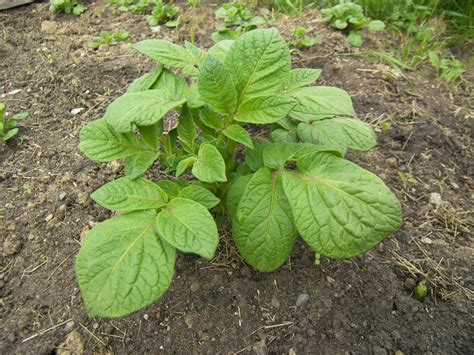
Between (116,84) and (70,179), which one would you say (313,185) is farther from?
(116,84)

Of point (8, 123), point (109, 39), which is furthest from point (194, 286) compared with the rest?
point (109, 39)

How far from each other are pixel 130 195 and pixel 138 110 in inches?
11.5

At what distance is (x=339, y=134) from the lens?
1577 millimetres

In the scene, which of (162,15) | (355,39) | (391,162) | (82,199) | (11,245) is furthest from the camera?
(162,15)

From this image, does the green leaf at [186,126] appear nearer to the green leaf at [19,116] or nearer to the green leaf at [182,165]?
the green leaf at [182,165]

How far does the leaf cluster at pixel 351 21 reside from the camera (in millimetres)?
2889

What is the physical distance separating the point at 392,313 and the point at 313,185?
0.66 meters

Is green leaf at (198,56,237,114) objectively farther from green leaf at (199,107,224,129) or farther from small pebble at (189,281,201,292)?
small pebble at (189,281,201,292)

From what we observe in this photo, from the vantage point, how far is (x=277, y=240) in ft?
4.47

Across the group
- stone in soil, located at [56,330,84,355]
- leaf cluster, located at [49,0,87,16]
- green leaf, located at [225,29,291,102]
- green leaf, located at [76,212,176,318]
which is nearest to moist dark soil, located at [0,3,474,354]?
stone in soil, located at [56,330,84,355]

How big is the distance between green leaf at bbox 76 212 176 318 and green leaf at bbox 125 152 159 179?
216 millimetres

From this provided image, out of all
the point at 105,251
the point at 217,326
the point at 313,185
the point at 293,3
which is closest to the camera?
the point at 105,251

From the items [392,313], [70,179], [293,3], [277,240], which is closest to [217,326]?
[277,240]

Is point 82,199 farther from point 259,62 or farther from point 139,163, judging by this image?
point 259,62
